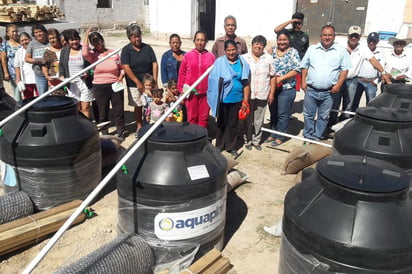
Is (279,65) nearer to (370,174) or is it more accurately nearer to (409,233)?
(370,174)

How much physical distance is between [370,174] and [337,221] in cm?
47

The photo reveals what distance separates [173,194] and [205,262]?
73 centimetres

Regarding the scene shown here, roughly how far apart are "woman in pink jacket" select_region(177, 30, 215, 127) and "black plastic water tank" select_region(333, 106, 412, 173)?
2607 mm

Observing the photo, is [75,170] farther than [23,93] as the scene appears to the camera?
No

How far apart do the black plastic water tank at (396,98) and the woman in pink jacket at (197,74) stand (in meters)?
2.61

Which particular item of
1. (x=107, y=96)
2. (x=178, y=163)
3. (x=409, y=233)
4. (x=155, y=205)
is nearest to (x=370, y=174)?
(x=409, y=233)

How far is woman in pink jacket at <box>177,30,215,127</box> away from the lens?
20.1 ft

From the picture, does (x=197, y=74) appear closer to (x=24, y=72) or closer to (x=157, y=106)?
(x=157, y=106)

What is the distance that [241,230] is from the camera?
14.6 feet

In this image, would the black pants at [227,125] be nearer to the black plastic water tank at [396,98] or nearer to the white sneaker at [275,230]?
the black plastic water tank at [396,98]

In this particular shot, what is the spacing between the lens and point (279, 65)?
6.44 metres

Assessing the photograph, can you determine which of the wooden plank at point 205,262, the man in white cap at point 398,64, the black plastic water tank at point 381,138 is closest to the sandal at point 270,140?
the man in white cap at point 398,64

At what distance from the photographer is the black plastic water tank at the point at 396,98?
18.1ft

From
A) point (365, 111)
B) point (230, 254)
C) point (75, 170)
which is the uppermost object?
point (365, 111)
